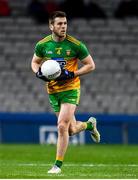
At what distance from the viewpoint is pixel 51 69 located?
1442 centimetres

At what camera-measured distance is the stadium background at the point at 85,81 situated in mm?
27156

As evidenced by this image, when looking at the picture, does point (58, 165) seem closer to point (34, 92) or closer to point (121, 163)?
point (121, 163)

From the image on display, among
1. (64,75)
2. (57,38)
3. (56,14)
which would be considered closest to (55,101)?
(64,75)

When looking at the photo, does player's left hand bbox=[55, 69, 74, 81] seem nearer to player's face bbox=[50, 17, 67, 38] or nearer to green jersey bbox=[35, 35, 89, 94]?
green jersey bbox=[35, 35, 89, 94]

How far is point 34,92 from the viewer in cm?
2969

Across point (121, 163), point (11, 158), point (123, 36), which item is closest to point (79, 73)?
point (121, 163)

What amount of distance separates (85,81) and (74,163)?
13.0 meters

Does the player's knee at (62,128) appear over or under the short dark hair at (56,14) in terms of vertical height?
under

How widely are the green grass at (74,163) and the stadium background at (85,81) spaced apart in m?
1.92

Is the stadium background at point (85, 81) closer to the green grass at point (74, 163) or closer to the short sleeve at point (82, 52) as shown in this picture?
the green grass at point (74, 163)

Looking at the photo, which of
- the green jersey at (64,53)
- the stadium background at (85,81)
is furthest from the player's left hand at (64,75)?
the stadium background at (85,81)

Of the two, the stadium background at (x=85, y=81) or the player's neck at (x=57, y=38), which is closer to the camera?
the player's neck at (x=57, y=38)

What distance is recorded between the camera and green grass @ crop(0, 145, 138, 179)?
13.8m

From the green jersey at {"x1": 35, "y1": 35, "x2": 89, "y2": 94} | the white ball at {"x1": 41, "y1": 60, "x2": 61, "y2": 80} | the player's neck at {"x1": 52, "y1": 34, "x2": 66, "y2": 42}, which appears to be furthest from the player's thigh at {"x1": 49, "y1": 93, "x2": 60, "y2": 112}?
the player's neck at {"x1": 52, "y1": 34, "x2": 66, "y2": 42}
